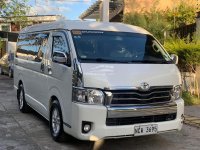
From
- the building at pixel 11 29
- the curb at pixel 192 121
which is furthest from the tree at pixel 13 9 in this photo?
the curb at pixel 192 121

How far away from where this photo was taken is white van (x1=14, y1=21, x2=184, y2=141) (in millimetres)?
6055

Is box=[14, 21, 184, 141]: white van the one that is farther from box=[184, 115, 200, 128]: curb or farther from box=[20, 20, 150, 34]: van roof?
box=[184, 115, 200, 128]: curb

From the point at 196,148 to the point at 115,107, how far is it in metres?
1.81

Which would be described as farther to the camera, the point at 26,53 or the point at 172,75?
the point at 26,53

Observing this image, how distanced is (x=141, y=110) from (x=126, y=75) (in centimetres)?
58

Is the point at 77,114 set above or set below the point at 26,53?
below

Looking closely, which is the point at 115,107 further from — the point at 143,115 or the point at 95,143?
the point at 95,143

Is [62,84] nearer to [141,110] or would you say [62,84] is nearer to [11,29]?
[141,110]

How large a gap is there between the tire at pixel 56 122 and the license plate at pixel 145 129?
136cm

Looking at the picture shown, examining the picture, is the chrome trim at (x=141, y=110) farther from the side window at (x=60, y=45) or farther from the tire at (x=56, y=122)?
the side window at (x=60, y=45)

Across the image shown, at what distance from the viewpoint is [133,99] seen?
6180 millimetres

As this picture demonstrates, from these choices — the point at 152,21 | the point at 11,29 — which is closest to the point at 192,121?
the point at 152,21

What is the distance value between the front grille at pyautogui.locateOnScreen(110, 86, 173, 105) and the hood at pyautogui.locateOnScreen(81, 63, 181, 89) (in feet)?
0.30

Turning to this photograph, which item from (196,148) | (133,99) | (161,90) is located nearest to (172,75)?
(161,90)
